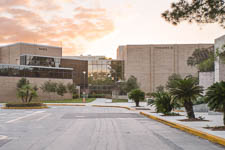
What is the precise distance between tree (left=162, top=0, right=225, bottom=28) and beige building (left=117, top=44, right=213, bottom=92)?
83109 millimetres

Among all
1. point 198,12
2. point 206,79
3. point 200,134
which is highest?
point 198,12

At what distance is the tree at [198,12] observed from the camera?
13159 mm

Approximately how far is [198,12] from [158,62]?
84.3m

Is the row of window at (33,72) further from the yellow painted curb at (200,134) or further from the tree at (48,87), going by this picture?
the yellow painted curb at (200,134)

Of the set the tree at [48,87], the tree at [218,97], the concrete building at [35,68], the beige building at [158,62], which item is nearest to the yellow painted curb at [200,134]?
the tree at [218,97]

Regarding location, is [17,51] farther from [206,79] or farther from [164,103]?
[164,103]

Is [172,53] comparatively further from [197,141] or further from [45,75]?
[197,141]

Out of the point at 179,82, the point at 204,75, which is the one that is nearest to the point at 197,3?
the point at 179,82

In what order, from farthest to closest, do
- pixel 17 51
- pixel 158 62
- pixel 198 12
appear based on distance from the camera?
1. pixel 158 62
2. pixel 17 51
3. pixel 198 12

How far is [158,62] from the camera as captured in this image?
97.1 m

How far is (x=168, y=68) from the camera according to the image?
97062mm

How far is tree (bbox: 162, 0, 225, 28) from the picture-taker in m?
13.2

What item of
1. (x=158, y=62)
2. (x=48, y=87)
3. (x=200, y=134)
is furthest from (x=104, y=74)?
(x=200, y=134)

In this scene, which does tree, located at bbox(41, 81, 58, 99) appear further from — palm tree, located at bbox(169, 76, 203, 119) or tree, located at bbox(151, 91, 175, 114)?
palm tree, located at bbox(169, 76, 203, 119)
